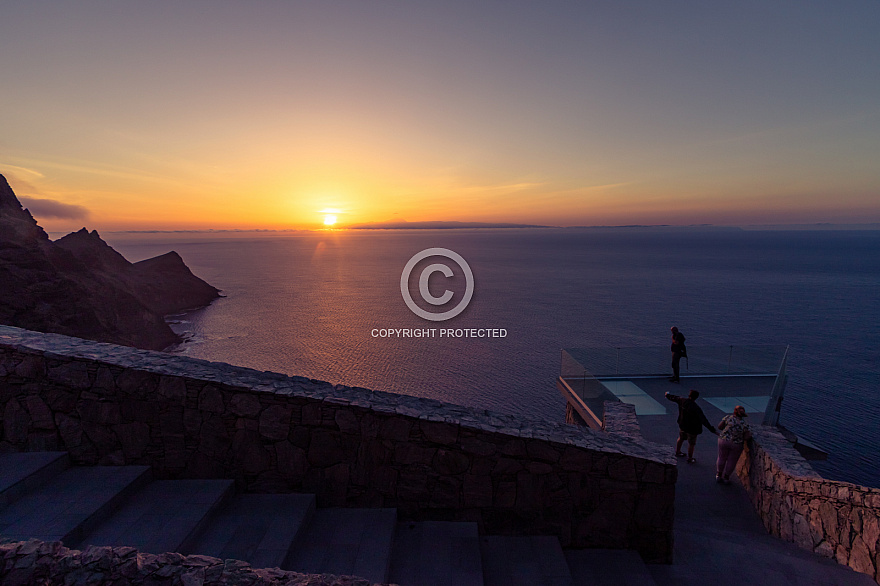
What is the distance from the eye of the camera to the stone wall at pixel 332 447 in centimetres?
500

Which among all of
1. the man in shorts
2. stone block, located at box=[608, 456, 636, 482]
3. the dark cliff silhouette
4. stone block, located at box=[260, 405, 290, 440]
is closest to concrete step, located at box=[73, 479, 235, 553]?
stone block, located at box=[260, 405, 290, 440]

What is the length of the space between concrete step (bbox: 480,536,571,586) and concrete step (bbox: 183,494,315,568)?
219cm

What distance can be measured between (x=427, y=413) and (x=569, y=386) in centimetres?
821

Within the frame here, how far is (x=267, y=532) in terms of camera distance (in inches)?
169

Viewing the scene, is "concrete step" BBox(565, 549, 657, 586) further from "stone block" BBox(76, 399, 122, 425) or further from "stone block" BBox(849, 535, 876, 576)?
"stone block" BBox(76, 399, 122, 425)

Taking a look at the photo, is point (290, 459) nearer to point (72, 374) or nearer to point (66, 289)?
point (72, 374)

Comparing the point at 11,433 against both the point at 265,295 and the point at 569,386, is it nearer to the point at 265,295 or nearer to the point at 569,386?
the point at 569,386

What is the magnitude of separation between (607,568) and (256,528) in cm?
417

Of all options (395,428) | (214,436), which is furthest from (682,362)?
(214,436)

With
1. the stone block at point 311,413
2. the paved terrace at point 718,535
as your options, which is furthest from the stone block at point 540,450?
the stone block at point 311,413

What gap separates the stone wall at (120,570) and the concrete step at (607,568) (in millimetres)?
3401

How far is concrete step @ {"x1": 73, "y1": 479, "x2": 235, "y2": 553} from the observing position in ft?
12.7

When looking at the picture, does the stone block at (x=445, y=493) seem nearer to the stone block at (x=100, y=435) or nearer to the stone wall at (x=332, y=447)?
the stone wall at (x=332, y=447)

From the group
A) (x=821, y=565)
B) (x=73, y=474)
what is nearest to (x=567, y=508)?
(x=821, y=565)
